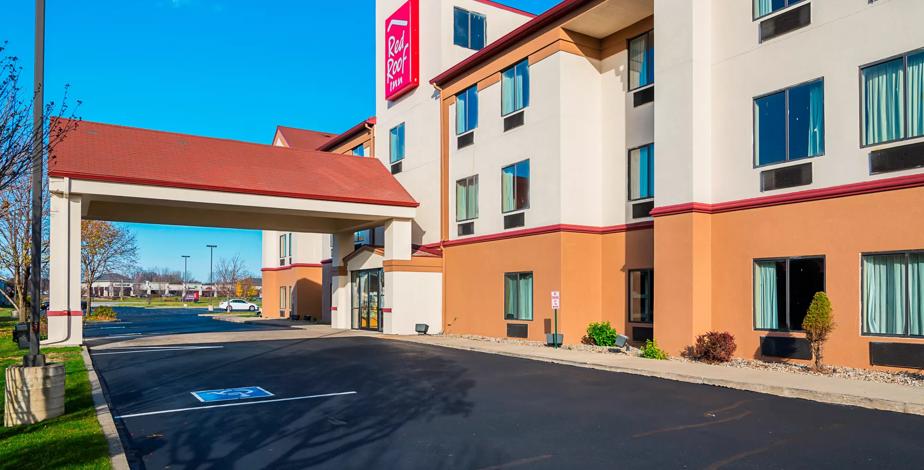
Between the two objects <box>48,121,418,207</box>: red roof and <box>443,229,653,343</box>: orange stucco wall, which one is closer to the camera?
<box>443,229,653,343</box>: orange stucco wall

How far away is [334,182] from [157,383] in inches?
538

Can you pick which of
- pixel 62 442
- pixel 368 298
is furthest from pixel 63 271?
pixel 62 442

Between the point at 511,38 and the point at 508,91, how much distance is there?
1.72 m

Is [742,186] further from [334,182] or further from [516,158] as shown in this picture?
[334,182]

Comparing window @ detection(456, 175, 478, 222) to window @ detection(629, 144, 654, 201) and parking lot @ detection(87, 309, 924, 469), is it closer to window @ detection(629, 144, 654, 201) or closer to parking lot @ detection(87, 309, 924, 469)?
window @ detection(629, 144, 654, 201)

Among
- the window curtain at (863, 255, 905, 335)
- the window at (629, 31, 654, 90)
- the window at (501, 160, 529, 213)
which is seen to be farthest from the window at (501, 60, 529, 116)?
the window curtain at (863, 255, 905, 335)

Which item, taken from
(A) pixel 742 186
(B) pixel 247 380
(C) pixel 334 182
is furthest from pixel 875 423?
(C) pixel 334 182

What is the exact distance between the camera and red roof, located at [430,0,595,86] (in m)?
20.0

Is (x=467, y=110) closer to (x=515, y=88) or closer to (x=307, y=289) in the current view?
(x=515, y=88)

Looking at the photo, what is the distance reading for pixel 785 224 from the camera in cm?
1502

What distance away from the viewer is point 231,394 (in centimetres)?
1135

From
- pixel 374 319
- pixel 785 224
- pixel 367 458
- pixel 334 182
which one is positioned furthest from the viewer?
pixel 374 319

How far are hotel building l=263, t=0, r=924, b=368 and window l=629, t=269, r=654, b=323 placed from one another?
0.06 metres

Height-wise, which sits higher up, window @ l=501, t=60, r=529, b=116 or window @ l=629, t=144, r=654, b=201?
window @ l=501, t=60, r=529, b=116
